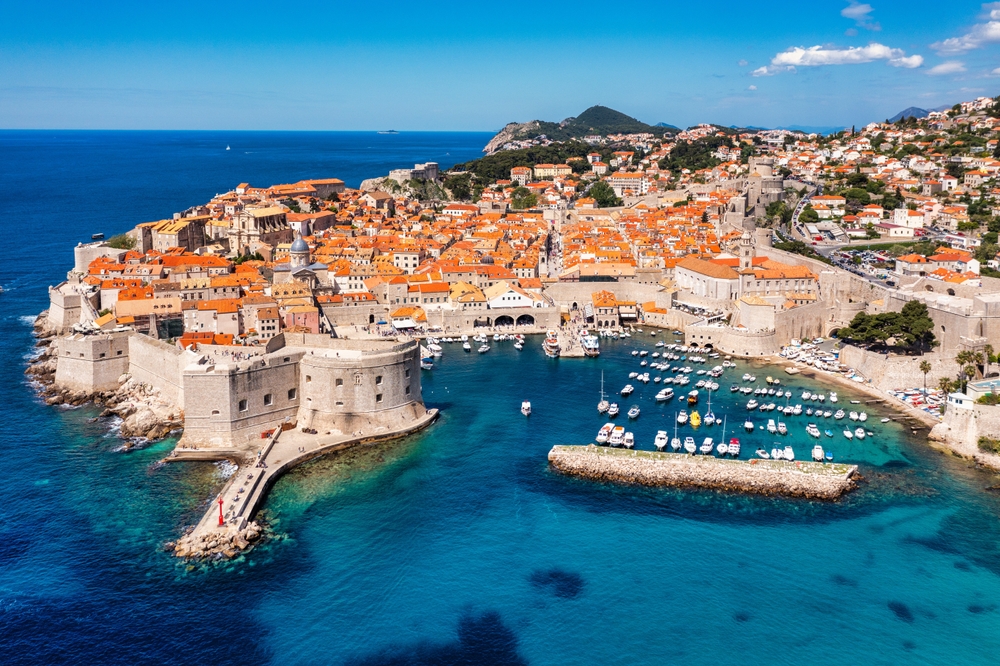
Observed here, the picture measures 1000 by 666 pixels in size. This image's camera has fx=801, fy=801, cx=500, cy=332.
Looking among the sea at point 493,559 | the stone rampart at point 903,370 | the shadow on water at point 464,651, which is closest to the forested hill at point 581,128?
the stone rampart at point 903,370

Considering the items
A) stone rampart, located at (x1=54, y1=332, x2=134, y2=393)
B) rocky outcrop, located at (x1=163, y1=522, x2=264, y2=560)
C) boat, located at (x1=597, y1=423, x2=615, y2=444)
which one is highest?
stone rampart, located at (x1=54, y1=332, x2=134, y2=393)

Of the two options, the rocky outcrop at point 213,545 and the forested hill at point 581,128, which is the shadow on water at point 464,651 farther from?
the forested hill at point 581,128

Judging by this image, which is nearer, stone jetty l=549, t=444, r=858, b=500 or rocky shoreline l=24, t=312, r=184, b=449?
stone jetty l=549, t=444, r=858, b=500

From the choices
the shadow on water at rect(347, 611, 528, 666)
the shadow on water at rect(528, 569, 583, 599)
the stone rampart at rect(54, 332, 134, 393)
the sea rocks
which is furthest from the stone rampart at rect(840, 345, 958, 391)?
the stone rampart at rect(54, 332, 134, 393)

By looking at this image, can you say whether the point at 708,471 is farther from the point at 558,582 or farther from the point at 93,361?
the point at 93,361

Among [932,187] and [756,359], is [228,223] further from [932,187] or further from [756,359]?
[932,187]

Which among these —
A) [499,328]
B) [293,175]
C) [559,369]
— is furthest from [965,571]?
[293,175]

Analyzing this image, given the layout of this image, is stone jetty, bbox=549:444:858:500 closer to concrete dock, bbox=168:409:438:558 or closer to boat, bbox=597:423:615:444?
boat, bbox=597:423:615:444
